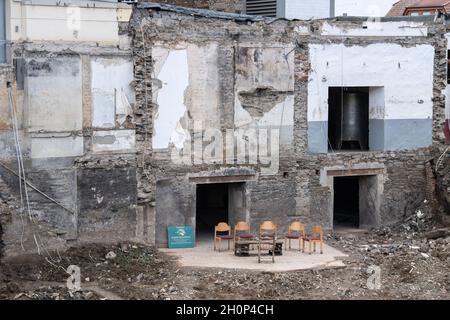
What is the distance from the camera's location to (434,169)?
23719 millimetres

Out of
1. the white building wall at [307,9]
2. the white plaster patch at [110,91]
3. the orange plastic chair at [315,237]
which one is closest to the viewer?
the white plaster patch at [110,91]

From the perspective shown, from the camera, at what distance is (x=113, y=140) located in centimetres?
2058

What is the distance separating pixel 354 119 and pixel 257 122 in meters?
3.66

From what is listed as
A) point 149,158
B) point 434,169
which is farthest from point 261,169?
point 434,169

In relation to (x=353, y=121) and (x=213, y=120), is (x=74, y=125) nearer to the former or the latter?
(x=213, y=120)

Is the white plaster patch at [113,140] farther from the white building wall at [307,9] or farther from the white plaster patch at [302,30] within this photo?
the white building wall at [307,9]

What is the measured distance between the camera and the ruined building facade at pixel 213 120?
1978 centimetres

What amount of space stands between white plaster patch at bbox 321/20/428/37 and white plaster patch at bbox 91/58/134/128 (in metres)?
5.33

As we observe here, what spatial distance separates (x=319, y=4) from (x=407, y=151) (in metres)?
4.91

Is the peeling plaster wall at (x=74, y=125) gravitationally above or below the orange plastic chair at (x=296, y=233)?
above

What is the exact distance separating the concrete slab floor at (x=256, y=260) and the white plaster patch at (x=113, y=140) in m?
2.51

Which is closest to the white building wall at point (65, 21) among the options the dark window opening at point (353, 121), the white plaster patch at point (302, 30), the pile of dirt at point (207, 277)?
the white plaster patch at point (302, 30)

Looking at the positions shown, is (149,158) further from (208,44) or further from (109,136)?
(208,44)

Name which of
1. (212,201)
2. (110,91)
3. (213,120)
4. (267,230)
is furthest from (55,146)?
(212,201)
